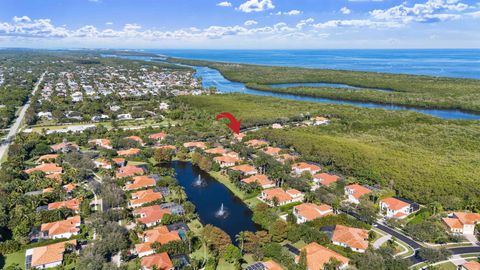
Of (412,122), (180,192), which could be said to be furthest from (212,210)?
(412,122)

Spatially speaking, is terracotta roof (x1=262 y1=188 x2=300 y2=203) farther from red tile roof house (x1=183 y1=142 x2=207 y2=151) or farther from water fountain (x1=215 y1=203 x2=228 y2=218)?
red tile roof house (x1=183 y1=142 x2=207 y2=151)

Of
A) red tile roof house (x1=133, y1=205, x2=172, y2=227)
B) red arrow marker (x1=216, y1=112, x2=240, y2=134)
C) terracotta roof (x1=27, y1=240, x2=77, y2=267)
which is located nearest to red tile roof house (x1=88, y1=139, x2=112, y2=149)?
red arrow marker (x1=216, y1=112, x2=240, y2=134)

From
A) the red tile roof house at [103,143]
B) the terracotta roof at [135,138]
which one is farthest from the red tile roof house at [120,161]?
the terracotta roof at [135,138]

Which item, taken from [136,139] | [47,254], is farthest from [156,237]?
[136,139]

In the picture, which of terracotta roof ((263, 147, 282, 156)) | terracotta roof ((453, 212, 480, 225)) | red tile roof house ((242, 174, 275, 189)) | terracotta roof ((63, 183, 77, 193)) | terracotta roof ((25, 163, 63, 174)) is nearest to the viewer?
terracotta roof ((453, 212, 480, 225))

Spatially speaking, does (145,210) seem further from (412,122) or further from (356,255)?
(412,122)

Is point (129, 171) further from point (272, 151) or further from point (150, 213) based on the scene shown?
point (272, 151)

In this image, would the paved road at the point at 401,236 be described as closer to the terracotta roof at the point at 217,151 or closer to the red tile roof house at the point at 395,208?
the red tile roof house at the point at 395,208
